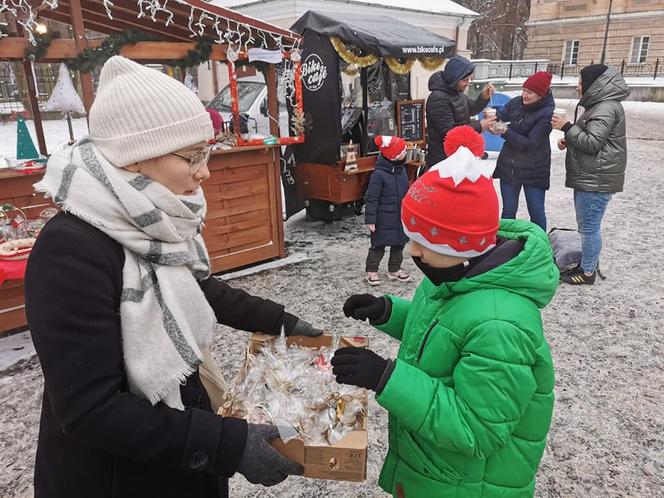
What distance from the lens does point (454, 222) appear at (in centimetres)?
149

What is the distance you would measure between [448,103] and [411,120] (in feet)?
5.51

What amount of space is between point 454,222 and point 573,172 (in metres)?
4.07

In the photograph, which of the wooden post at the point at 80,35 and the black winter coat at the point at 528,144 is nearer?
the wooden post at the point at 80,35

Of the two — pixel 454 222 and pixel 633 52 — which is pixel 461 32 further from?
pixel 633 52

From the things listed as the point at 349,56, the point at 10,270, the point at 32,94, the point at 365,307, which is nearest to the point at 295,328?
the point at 365,307

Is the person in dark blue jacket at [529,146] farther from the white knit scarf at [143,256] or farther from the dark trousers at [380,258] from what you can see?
the white knit scarf at [143,256]

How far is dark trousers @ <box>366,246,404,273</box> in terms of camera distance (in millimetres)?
5348

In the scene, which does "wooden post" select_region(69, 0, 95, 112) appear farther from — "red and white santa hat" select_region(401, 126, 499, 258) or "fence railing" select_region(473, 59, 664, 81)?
"fence railing" select_region(473, 59, 664, 81)

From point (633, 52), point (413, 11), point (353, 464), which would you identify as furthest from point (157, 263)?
point (633, 52)

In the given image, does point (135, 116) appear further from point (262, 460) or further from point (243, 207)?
point (243, 207)

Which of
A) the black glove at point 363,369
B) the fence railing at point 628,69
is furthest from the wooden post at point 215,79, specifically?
the fence railing at point 628,69

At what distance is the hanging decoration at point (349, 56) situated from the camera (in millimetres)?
6434

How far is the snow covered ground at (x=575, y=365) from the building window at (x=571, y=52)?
37.3 m

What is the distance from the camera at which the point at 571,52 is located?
1527 inches
